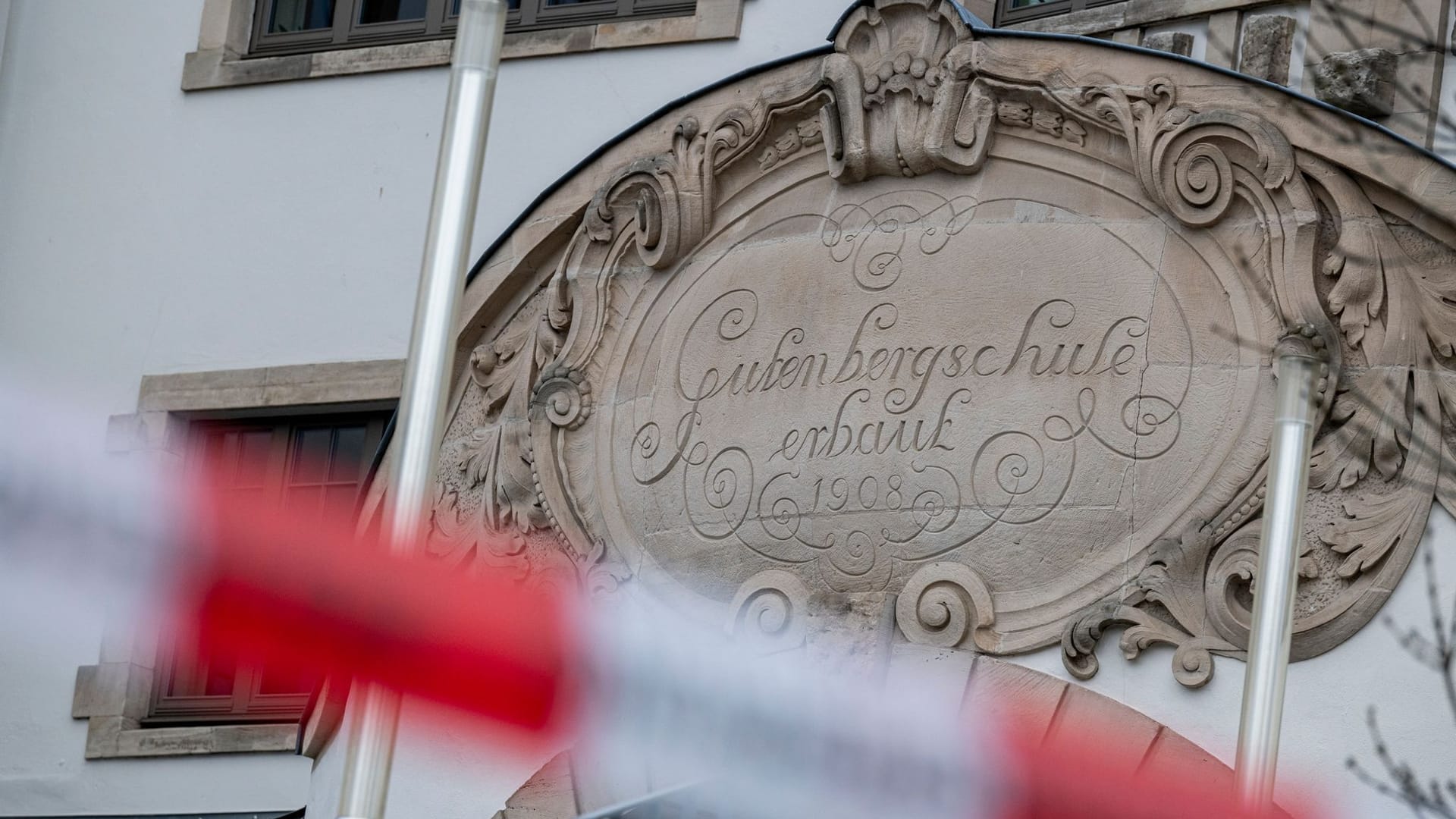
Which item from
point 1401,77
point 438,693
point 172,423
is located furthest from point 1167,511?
point 172,423

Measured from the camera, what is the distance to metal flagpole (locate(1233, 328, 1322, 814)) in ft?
22.6

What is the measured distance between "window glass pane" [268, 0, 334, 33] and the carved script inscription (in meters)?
5.04

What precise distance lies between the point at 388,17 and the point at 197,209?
1.53 m

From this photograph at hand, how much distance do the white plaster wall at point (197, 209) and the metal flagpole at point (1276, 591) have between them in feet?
18.1

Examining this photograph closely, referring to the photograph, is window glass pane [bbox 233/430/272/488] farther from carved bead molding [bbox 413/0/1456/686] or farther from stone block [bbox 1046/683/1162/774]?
stone block [bbox 1046/683/1162/774]

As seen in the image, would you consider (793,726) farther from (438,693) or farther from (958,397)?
(438,693)

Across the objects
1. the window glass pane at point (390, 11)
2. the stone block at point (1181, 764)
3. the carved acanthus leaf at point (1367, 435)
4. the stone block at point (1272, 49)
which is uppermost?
the window glass pane at point (390, 11)

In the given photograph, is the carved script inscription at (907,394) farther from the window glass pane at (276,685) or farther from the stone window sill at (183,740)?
the stone window sill at (183,740)

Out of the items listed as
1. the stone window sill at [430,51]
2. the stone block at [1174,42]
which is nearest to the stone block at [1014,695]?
the stone block at [1174,42]

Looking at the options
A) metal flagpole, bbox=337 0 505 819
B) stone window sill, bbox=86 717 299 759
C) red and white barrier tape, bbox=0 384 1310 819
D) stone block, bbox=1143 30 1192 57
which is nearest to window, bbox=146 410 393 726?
stone window sill, bbox=86 717 299 759

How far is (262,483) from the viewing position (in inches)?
548

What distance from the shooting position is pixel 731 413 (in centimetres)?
980

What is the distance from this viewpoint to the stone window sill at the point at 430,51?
12828 mm

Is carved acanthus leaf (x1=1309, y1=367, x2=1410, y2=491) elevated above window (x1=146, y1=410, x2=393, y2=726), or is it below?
above
